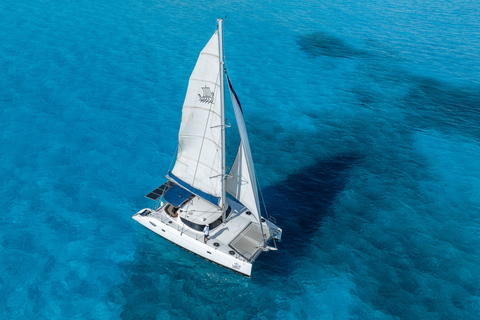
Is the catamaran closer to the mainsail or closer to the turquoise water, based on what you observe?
the mainsail

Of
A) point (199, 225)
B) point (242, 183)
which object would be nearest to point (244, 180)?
point (242, 183)

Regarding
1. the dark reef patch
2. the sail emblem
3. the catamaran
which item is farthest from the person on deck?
the dark reef patch

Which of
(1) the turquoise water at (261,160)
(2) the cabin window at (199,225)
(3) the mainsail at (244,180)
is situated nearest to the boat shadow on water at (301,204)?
(1) the turquoise water at (261,160)

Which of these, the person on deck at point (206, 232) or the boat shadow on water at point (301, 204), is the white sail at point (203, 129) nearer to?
the person on deck at point (206, 232)

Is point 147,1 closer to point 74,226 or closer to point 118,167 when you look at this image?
point 118,167

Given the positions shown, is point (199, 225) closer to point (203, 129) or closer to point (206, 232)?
point (206, 232)

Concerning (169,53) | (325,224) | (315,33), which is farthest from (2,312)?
(315,33)

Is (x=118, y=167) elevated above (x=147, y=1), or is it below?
below
